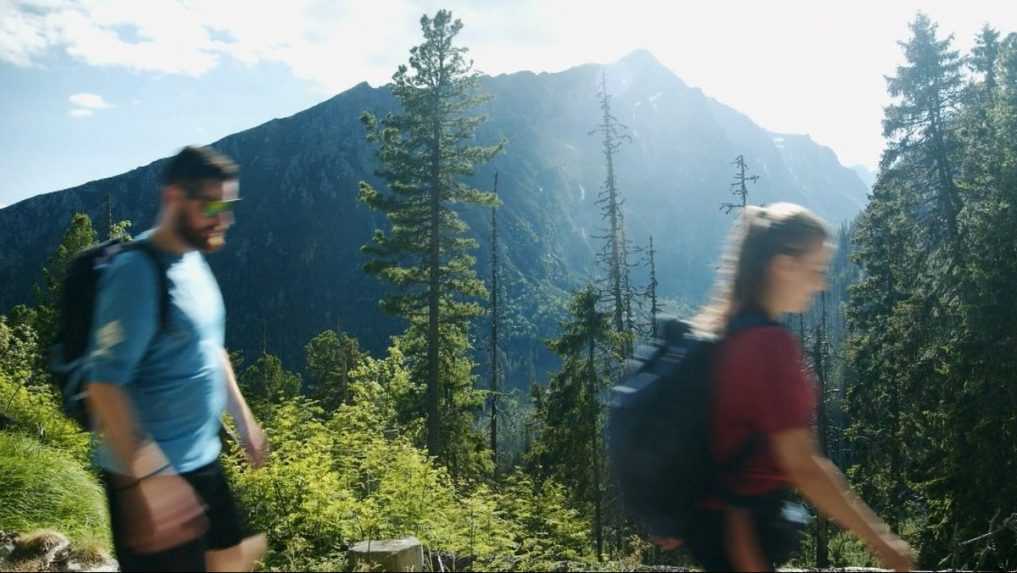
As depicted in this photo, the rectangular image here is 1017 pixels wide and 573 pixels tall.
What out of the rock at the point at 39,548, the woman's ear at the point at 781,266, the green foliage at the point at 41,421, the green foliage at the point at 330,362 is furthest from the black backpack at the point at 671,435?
the green foliage at the point at 330,362

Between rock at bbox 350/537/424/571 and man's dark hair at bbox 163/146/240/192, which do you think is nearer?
man's dark hair at bbox 163/146/240/192

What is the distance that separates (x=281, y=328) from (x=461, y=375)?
125963mm

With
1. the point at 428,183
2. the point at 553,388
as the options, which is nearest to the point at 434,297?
the point at 428,183

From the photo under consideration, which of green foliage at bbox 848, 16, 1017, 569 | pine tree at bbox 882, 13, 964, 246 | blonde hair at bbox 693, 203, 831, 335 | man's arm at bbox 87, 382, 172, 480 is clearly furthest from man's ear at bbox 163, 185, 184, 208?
pine tree at bbox 882, 13, 964, 246

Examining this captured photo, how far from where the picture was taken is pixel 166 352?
2.36 metres

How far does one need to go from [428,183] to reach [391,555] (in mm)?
17174

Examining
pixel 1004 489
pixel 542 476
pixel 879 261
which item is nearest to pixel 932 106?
pixel 879 261

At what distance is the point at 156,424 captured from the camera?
2.36 metres

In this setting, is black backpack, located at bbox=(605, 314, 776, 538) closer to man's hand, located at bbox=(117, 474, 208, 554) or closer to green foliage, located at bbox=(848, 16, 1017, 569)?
man's hand, located at bbox=(117, 474, 208, 554)

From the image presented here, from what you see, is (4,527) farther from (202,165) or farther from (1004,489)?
(1004,489)

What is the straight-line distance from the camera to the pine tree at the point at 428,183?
20.5 m

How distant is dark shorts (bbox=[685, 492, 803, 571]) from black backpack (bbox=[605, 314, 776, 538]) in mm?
54

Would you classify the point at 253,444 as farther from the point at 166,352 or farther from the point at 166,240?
the point at 166,240

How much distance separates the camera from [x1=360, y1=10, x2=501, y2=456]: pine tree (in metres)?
20.5
